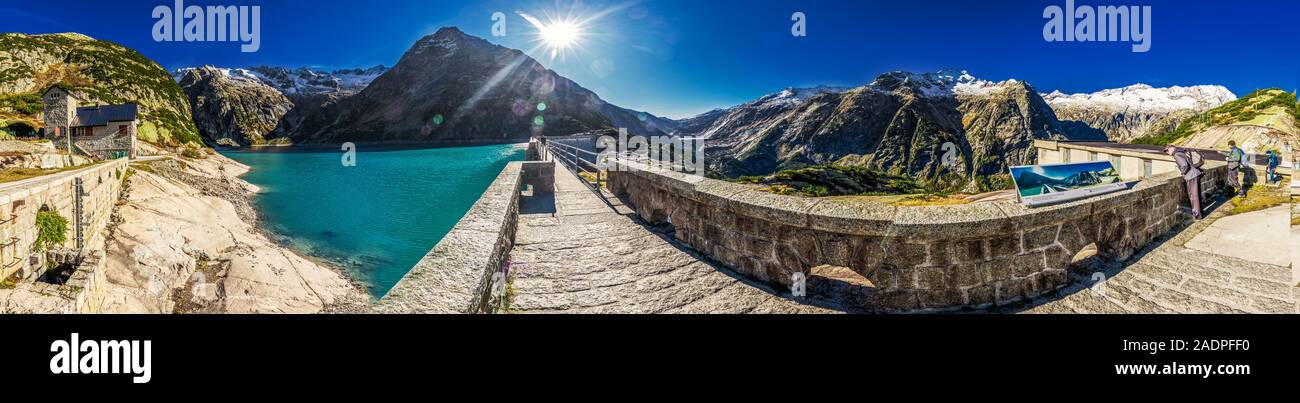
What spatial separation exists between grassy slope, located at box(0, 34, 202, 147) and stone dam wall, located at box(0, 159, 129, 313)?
39114mm

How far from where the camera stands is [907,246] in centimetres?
342

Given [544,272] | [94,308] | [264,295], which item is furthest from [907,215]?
[94,308]

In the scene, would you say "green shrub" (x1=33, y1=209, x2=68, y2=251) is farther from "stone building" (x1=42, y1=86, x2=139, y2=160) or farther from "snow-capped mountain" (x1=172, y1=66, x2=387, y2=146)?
"snow-capped mountain" (x1=172, y1=66, x2=387, y2=146)

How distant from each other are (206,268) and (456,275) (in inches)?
719

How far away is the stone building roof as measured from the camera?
3841 centimetres

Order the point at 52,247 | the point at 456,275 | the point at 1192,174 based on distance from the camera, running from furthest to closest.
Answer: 1. the point at 52,247
2. the point at 1192,174
3. the point at 456,275

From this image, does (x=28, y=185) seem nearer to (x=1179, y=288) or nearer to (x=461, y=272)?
(x=461, y=272)

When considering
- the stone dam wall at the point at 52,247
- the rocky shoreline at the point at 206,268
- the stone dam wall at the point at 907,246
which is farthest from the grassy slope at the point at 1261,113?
the stone dam wall at the point at 52,247

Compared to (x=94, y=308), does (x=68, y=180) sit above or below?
above

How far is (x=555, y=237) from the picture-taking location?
6.16 meters

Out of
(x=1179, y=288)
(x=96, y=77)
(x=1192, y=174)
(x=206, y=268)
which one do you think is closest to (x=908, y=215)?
(x=1179, y=288)

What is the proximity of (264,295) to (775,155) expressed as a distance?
7516 inches
